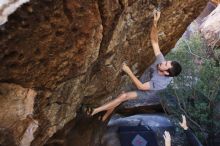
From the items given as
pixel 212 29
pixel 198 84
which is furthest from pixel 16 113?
pixel 212 29

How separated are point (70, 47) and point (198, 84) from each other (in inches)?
293

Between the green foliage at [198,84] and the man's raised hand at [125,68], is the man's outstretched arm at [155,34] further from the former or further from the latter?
the green foliage at [198,84]

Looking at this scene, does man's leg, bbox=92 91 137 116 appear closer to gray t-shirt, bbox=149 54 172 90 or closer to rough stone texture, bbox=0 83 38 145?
gray t-shirt, bbox=149 54 172 90

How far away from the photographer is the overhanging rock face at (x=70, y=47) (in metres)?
4.32

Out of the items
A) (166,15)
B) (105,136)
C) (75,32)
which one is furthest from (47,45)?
(105,136)

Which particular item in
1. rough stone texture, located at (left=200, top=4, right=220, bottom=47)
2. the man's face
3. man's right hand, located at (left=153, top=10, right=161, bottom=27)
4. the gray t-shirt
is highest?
rough stone texture, located at (left=200, top=4, right=220, bottom=47)

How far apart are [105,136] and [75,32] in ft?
20.1

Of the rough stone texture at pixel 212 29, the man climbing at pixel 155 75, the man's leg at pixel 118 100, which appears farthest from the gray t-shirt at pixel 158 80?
→ the rough stone texture at pixel 212 29

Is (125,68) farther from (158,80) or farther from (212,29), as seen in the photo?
(212,29)

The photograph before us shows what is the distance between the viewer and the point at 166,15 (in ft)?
23.2

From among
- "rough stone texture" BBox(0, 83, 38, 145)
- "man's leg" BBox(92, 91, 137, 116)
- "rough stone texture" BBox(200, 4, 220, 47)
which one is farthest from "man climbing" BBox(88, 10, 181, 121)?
"rough stone texture" BBox(200, 4, 220, 47)

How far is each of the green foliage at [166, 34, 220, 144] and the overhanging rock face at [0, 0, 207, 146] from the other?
4679mm

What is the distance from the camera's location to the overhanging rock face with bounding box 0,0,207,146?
432 centimetres

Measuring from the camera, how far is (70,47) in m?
4.97
